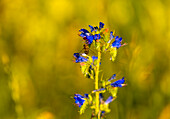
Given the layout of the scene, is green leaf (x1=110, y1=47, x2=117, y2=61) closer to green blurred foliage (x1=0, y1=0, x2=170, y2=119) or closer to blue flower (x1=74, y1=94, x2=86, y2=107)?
blue flower (x1=74, y1=94, x2=86, y2=107)

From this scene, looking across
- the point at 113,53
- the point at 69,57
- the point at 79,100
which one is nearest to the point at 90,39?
the point at 113,53

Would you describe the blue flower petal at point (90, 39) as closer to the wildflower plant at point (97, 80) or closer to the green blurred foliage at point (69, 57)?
the wildflower plant at point (97, 80)

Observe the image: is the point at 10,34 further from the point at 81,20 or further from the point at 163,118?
the point at 163,118

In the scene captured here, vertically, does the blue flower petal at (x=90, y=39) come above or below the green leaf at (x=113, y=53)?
above

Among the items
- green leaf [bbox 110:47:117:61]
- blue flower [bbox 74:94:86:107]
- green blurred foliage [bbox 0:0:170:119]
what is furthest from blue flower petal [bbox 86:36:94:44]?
green blurred foliage [bbox 0:0:170:119]

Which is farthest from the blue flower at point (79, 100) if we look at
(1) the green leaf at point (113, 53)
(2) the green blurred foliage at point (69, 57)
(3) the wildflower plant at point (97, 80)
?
(2) the green blurred foliage at point (69, 57)

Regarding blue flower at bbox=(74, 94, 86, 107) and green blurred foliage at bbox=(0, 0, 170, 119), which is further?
green blurred foliage at bbox=(0, 0, 170, 119)

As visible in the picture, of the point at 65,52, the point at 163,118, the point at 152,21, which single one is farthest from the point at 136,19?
the point at 163,118

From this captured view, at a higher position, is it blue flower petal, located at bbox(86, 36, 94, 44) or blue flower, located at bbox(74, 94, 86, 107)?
blue flower petal, located at bbox(86, 36, 94, 44)
